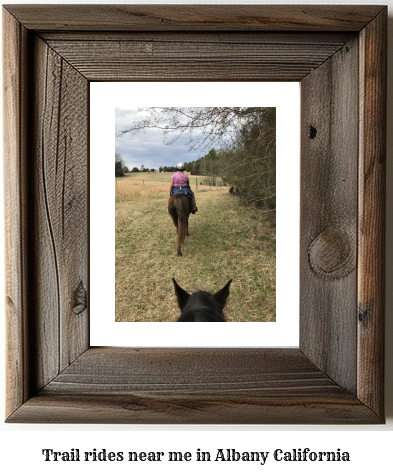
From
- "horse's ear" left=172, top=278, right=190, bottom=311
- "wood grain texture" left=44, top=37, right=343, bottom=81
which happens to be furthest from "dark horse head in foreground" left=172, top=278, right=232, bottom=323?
"wood grain texture" left=44, top=37, right=343, bottom=81

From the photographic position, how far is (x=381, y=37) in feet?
2.01

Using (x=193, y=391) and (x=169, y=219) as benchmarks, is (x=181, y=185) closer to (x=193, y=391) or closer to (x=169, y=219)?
(x=169, y=219)

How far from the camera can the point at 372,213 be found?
617 mm

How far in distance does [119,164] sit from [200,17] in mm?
231

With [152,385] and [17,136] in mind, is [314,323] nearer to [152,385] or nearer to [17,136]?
[152,385]

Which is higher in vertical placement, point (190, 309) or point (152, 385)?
point (190, 309)

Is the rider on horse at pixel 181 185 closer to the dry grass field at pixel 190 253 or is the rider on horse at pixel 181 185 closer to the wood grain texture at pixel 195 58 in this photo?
the dry grass field at pixel 190 253

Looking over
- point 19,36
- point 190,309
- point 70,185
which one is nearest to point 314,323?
point 190,309

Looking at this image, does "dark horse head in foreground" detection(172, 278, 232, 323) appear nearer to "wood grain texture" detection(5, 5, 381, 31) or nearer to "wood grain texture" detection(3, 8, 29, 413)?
"wood grain texture" detection(3, 8, 29, 413)

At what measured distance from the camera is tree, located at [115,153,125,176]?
2.12ft

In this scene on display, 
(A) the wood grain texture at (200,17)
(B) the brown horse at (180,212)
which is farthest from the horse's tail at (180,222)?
(A) the wood grain texture at (200,17)

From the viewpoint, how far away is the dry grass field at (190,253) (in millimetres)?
646

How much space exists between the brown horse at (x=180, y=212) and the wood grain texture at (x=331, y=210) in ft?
0.55

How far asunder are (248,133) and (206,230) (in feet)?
0.50
